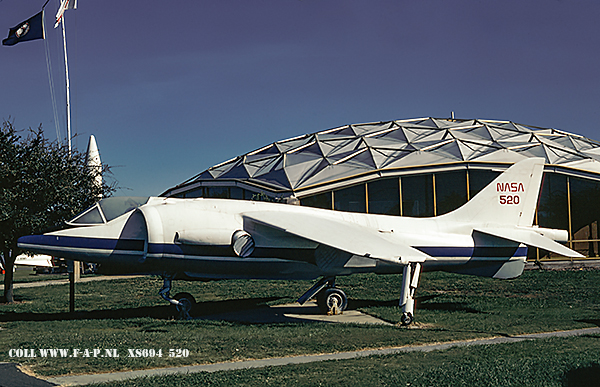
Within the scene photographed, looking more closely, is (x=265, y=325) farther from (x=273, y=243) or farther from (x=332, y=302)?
(x=332, y=302)

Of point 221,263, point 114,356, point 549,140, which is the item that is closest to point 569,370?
point 114,356

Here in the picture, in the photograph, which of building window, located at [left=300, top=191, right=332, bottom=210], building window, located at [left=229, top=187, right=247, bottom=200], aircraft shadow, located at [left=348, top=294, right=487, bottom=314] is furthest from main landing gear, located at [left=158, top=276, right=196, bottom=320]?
building window, located at [left=229, top=187, right=247, bottom=200]

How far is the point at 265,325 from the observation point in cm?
1523

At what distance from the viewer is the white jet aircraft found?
49.4 feet

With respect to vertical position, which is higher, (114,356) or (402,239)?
(402,239)

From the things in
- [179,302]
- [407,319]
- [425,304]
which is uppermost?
[179,302]

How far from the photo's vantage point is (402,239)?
17562mm

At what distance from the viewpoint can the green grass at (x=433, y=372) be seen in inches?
321

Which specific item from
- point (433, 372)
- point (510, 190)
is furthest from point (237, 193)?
point (433, 372)

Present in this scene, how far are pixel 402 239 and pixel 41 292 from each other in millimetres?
19372

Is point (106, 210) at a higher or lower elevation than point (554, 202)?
higher

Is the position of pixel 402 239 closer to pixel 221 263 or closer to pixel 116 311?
pixel 221 263

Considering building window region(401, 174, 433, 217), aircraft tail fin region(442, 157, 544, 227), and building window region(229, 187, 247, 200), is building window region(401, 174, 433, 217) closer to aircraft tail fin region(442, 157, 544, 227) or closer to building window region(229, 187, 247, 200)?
building window region(229, 187, 247, 200)

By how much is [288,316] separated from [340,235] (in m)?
4.40
